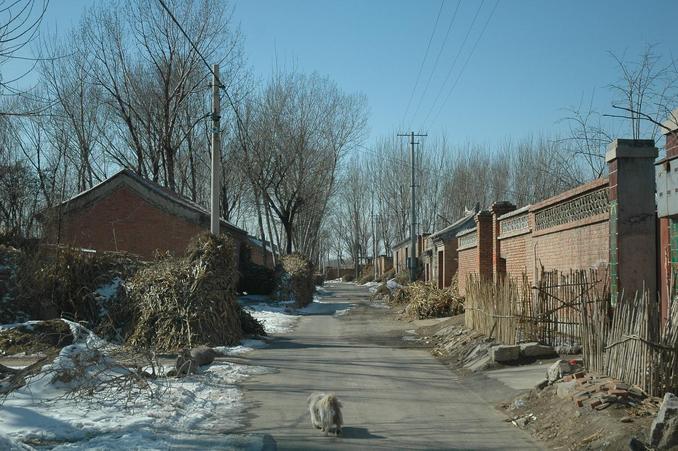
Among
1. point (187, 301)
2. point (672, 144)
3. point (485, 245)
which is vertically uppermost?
point (672, 144)

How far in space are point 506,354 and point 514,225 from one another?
6.84 meters

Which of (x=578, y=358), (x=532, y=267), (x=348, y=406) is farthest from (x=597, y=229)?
(x=348, y=406)

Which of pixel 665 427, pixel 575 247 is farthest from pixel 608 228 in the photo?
pixel 665 427

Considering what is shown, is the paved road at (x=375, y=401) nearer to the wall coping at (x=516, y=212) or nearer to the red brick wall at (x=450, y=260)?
the wall coping at (x=516, y=212)

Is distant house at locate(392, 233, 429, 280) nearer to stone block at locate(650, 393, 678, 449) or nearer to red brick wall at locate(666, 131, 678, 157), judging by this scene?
red brick wall at locate(666, 131, 678, 157)

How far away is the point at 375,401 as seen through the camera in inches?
387

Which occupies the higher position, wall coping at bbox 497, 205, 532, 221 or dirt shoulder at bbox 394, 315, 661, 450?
wall coping at bbox 497, 205, 532, 221

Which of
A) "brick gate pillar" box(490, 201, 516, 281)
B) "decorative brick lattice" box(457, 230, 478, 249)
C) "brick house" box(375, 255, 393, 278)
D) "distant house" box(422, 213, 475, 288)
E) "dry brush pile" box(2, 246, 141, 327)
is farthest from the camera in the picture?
"brick house" box(375, 255, 393, 278)

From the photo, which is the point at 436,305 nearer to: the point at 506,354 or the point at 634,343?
the point at 506,354

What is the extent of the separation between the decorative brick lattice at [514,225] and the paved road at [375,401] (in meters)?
4.11

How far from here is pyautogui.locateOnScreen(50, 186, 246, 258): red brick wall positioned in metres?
31.3

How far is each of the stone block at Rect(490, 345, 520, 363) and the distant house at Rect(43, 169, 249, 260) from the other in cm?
2083

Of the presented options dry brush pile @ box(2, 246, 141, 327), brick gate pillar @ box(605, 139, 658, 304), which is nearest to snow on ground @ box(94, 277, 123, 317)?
dry brush pile @ box(2, 246, 141, 327)

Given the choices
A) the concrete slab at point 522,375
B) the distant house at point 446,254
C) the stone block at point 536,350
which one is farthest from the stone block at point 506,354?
the distant house at point 446,254
